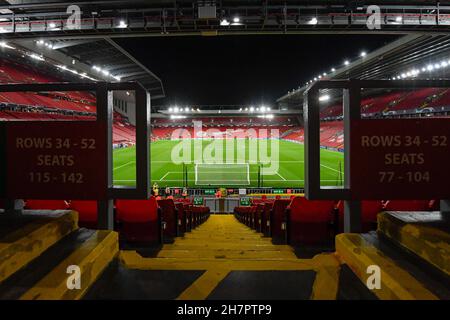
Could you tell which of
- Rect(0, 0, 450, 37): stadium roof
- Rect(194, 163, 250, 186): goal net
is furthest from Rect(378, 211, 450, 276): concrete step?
Rect(194, 163, 250, 186): goal net

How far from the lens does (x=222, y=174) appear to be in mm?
21859

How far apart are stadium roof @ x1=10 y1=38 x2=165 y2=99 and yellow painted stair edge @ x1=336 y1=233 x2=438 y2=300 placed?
77.6 ft

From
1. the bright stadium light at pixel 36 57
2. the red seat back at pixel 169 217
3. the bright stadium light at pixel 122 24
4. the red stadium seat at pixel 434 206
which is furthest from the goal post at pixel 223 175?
the bright stadium light at pixel 36 57

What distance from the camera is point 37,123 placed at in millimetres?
3045

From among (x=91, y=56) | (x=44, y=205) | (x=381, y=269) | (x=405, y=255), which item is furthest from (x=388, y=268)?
(x=91, y=56)

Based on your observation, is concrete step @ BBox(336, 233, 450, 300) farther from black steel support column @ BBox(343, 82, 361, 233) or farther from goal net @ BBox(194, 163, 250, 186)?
goal net @ BBox(194, 163, 250, 186)

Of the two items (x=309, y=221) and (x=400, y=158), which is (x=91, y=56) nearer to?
(x=309, y=221)

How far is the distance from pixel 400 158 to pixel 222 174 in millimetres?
19094

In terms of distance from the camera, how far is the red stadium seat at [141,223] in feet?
14.9

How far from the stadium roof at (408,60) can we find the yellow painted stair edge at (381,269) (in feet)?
79.1

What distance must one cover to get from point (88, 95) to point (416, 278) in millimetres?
49933

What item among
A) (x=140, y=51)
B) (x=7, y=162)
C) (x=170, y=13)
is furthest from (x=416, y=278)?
(x=140, y=51)

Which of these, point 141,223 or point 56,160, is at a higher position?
point 56,160

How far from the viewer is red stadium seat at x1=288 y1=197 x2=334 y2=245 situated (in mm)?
4355
